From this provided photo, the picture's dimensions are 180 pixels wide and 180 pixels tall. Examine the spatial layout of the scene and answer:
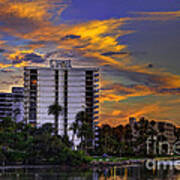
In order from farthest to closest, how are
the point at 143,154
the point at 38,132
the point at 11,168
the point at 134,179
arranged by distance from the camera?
the point at 143,154 → the point at 38,132 → the point at 11,168 → the point at 134,179

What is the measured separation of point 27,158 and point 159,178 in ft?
150

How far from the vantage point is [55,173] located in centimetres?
11000

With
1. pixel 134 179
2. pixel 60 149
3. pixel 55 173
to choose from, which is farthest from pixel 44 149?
pixel 134 179

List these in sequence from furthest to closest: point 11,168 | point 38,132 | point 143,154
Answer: point 143,154, point 38,132, point 11,168

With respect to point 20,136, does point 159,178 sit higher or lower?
lower

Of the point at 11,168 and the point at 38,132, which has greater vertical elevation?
the point at 38,132

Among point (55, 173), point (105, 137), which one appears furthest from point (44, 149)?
point (105, 137)

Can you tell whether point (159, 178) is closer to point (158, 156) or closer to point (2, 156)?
point (2, 156)

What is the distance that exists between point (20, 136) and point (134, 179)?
51076 millimetres

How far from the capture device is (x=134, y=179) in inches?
3927

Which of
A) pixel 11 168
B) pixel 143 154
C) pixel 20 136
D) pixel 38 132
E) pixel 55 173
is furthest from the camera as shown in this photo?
pixel 143 154

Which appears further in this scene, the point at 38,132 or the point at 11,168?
the point at 38,132

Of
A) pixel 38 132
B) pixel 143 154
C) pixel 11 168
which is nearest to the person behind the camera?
pixel 11 168

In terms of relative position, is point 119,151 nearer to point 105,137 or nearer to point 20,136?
point 105,137
